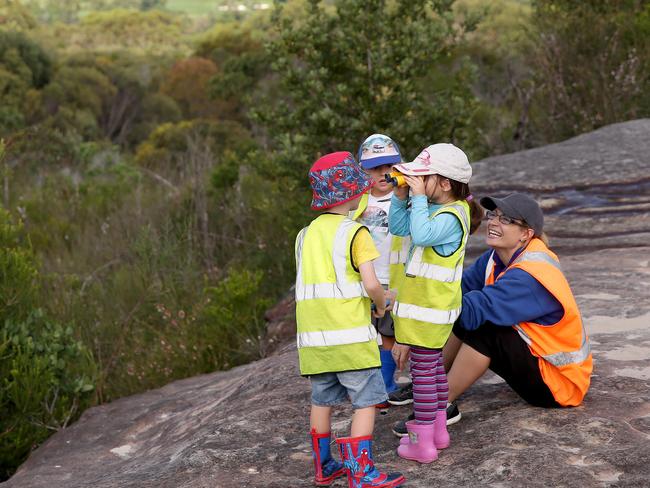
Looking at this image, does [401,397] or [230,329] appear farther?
[230,329]

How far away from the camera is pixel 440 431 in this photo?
11.5 ft

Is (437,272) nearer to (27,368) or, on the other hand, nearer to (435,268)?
(435,268)

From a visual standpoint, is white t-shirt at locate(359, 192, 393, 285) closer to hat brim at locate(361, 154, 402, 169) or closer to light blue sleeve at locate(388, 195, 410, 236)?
hat brim at locate(361, 154, 402, 169)

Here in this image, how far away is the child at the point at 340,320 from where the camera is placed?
3252 millimetres

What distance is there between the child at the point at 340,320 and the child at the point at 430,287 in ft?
0.54

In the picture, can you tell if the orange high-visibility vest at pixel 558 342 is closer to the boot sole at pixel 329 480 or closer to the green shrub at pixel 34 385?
the boot sole at pixel 329 480

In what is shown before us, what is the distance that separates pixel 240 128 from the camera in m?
26.1

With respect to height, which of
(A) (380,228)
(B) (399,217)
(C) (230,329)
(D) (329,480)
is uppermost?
(B) (399,217)

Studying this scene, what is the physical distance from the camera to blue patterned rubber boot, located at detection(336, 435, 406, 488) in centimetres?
321

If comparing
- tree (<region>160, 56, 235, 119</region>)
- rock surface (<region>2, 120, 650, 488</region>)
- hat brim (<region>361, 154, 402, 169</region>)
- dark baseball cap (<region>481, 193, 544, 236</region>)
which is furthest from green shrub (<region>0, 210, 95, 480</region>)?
tree (<region>160, 56, 235, 119</region>)

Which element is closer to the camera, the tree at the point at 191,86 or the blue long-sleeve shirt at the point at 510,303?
the blue long-sleeve shirt at the point at 510,303

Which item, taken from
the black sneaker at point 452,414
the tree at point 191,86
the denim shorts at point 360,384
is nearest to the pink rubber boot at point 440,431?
the black sneaker at point 452,414

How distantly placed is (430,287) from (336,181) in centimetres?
52

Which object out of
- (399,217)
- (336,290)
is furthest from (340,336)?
(399,217)
